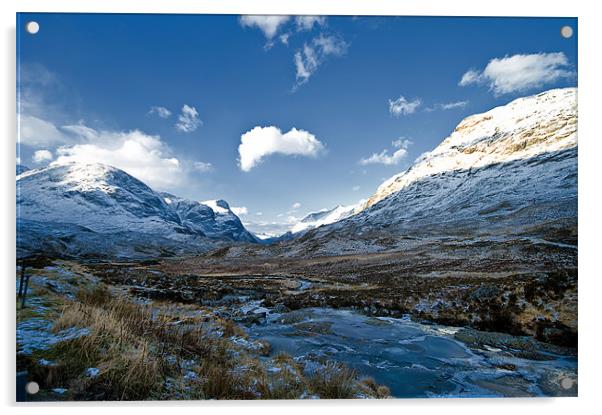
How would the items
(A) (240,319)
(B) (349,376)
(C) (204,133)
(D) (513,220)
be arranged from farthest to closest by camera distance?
(D) (513,220) → (C) (204,133) → (A) (240,319) → (B) (349,376)

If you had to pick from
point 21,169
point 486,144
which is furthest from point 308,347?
point 486,144

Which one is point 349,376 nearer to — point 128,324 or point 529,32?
point 128,324

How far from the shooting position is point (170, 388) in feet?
12.3

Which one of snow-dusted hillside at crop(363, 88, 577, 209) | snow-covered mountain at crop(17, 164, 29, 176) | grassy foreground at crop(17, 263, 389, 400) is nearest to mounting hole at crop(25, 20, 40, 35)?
snow-covered mountain at crop(17, 164, 29, 176)

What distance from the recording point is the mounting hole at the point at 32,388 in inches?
141

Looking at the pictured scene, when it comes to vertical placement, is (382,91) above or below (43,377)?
above

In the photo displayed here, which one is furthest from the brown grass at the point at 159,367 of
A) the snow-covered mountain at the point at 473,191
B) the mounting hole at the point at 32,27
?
the snow-covered mountain at the point at 473,191

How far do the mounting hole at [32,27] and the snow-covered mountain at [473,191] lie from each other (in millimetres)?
21482

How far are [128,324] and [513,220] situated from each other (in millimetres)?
41952

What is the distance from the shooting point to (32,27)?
593cm

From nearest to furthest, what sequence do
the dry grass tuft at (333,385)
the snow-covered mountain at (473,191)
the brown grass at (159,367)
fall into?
the brown grass at (159,367) < the dry grass tuft at (333,385) < the snow-covered mountain at (473,191)

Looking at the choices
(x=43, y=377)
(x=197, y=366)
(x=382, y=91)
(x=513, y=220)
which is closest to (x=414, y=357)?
(x=197, y=366)
